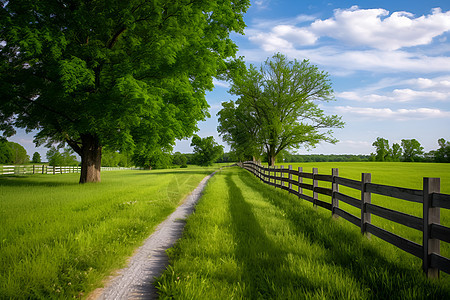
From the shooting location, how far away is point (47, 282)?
331cm

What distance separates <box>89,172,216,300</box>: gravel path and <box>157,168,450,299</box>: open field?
231 mm

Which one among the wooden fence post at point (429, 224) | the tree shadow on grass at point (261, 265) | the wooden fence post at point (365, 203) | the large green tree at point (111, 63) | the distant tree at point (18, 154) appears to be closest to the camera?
the tree shadow on grass at point (261, 265)

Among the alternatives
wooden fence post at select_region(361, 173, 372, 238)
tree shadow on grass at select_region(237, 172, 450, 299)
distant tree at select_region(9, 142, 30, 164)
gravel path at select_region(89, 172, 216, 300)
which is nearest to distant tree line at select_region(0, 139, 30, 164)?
distant tree at select_region(9, 142, 30, 164)

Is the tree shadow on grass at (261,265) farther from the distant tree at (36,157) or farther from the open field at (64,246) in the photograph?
the distant tree at (36,157)

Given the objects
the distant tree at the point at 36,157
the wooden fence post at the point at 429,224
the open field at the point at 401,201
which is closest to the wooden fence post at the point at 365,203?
the open field at the point at 401,201

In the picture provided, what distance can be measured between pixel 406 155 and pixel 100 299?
124248 millimetres

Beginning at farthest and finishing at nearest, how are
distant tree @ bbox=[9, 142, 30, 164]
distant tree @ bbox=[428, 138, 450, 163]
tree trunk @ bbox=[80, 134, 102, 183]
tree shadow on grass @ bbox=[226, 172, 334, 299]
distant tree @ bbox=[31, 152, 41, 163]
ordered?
distant tree @ bbox=[31, 152, 41, 163] → distant tree @ bbox=[9, 142, 30, 164] → distant tree @ bbox=[428, 138, 450, 163] → tree trunk @ bbox=[80, 134, 102, 183] → tree shadow on grass @ bbox=[226, 172, 334, 299]

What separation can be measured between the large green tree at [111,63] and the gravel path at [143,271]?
6.83 m

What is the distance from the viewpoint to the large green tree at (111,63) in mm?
11320

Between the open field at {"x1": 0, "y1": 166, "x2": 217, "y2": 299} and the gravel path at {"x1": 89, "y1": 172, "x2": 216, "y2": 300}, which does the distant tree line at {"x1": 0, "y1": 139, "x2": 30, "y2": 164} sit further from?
the gravel path at {"x1": 89, "y1": 172, "x2": 216, "y2": 300}

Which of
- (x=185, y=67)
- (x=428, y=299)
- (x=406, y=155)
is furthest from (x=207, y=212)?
(x=406, y=155)

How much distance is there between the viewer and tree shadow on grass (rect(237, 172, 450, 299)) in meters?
3.04

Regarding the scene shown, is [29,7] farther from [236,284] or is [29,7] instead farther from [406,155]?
[406,155]

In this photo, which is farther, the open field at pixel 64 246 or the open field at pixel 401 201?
the open field at pixel 401 201
